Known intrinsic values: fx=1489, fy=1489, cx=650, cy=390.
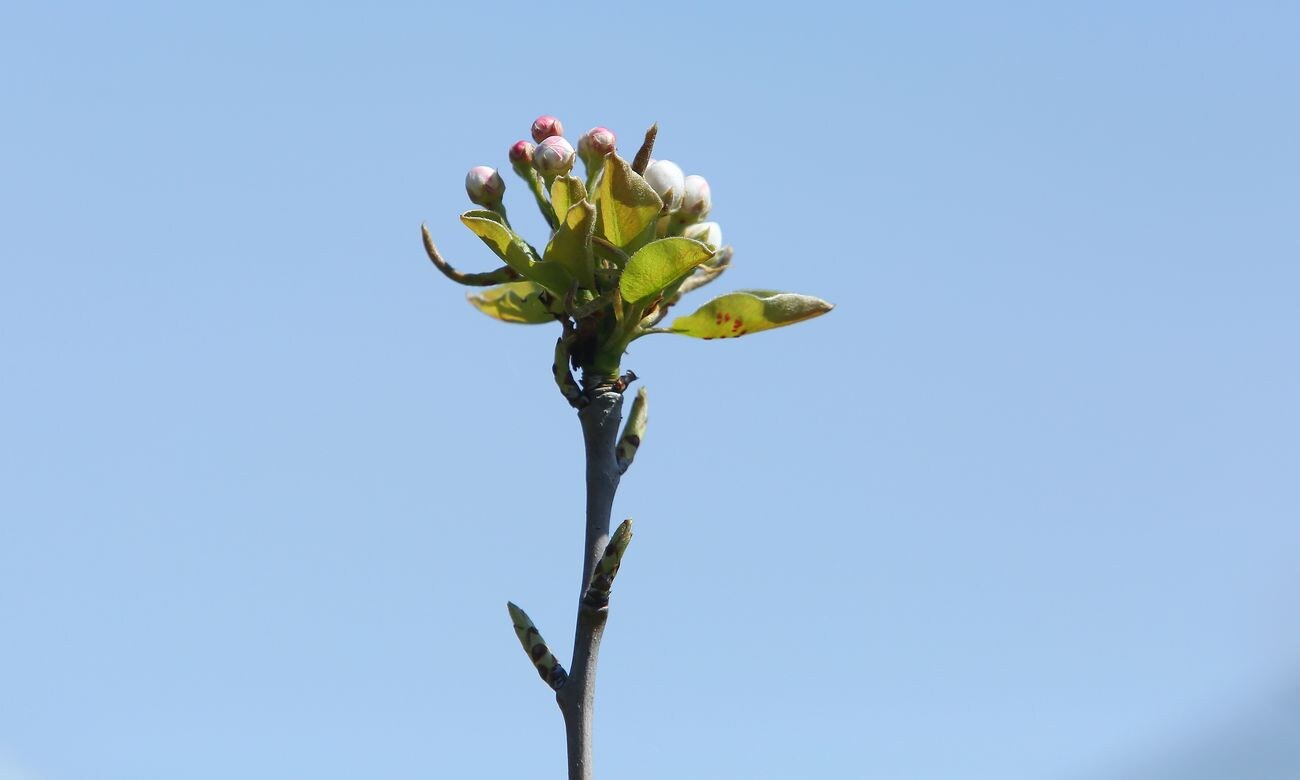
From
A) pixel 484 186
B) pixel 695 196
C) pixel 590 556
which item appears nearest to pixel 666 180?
pixel 695 196

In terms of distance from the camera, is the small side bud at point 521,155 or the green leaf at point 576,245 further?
the small side bud at point 521,155

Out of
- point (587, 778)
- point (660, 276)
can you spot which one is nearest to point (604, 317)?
point (660, 276)

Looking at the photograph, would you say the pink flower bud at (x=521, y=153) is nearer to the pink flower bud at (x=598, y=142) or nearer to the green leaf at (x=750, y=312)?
the pink flower bud at (x=598, y=142)

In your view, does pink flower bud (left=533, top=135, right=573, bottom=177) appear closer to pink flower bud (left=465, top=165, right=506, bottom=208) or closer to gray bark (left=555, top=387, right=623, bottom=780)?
pink flower bud (left=465, top=165, right=506, bottom=208)

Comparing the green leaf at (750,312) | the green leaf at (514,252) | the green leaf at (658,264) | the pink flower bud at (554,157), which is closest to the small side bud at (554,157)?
the pink flower bud at (554,157)

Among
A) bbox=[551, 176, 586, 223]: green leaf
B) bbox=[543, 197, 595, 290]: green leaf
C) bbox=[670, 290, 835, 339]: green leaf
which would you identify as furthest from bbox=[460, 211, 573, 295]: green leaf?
bbox=[670, 290, 835, 339]: green leaf
